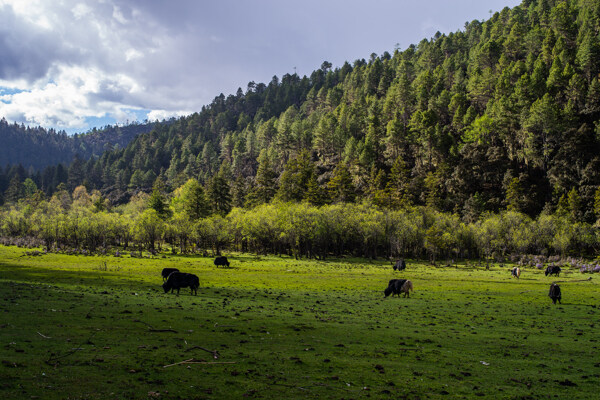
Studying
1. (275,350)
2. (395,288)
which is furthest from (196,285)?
(395,288)

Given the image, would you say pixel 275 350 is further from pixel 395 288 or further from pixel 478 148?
pixel 478 148

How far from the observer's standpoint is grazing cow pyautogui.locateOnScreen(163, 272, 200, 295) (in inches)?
1107

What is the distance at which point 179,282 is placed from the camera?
92.7ft

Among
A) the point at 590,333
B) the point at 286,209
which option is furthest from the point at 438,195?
the point at 590,333

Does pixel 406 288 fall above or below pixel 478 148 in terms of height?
below

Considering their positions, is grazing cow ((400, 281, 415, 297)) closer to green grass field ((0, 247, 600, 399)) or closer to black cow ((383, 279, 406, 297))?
black cow ((383, 279, 406, 297))

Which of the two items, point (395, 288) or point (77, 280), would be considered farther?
point (77, 280)

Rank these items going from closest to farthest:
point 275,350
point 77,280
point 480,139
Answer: point 275,350, point 77,280, point 480,139

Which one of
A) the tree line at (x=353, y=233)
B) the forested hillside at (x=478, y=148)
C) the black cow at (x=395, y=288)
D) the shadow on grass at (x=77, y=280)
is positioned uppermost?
the forested hillside at (x=478, y=148)

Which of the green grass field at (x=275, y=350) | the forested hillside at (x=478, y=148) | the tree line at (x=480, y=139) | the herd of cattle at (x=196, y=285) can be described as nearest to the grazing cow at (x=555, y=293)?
the herd of cattle at (x=196, y=285)

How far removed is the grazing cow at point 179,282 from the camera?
2811cm

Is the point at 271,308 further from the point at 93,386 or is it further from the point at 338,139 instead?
the point at 338,139

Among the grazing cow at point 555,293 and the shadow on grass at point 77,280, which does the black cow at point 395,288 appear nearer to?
the grazing cow at point 555,293

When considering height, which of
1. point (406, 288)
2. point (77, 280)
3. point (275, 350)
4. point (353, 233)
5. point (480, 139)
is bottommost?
point (77, 280)
